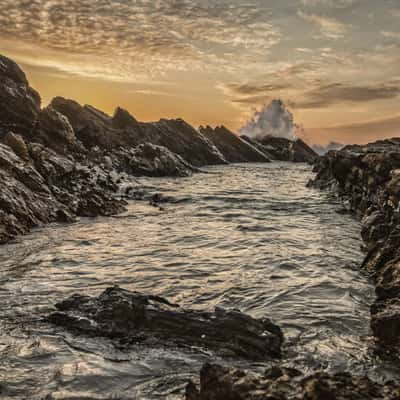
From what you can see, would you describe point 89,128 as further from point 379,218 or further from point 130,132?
point 379,218

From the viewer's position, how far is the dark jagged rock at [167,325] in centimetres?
690

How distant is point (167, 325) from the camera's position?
747cm

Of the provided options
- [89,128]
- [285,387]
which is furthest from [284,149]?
[285,387]

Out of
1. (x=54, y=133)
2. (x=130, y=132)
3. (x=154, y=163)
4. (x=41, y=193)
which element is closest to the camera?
(x=41, y=193)

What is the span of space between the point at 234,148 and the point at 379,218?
85.7 meters

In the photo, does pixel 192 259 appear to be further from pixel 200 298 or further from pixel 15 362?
pixel 15 362

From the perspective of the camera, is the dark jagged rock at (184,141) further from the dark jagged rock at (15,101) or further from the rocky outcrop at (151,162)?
the dark jagged rock at (15,101)

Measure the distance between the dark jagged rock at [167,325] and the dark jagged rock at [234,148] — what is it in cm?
9101

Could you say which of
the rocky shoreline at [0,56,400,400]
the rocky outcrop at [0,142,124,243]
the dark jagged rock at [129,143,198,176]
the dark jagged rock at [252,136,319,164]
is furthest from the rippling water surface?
the dark jagged rock at [252,136,319,164]

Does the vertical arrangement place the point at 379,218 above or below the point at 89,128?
below

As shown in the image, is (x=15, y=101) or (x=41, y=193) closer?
(x=41, y=193)

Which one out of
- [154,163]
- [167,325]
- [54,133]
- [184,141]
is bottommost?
[167,325]

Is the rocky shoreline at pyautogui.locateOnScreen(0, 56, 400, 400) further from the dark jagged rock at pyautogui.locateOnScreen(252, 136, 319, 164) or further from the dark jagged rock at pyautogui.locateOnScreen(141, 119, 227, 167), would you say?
the dark jagged rock at pyautogui.locateOnScreen(252, 136, 319, 164)

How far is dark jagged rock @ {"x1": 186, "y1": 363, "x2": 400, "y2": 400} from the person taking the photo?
Result: 167 inches
